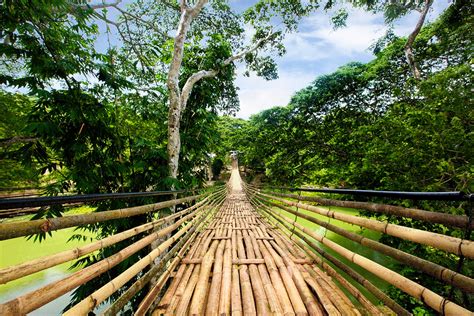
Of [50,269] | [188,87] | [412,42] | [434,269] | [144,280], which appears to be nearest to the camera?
[434,269]

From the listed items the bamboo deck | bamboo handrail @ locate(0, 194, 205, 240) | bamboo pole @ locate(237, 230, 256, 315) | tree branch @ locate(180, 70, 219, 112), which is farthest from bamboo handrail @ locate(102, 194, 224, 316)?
tree branch @ locate(180, 70, 219, 112)

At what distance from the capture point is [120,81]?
11.3ft

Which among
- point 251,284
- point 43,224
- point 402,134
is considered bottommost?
point 251,284

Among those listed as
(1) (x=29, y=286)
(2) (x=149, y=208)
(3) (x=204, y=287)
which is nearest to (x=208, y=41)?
(2) (x=149, y=208)

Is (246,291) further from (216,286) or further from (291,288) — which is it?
(291,288)

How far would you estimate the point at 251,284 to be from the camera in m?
1.98

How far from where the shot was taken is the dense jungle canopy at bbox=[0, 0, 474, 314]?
2982 mm

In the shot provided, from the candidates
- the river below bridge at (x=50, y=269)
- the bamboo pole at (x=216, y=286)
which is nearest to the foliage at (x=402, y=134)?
the river below bridge at (x=50, y=269)

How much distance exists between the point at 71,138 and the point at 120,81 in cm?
113

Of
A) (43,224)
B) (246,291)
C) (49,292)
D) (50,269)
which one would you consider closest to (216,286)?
(246,291)

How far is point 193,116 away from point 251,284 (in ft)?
17.4

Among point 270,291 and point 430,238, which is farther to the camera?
point 270,291

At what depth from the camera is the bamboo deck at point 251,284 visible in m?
1.59

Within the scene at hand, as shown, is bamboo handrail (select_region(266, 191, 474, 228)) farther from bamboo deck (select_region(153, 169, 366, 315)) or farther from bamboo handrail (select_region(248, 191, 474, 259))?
bamboo deck (select_region(153, 169, 366, 315))
